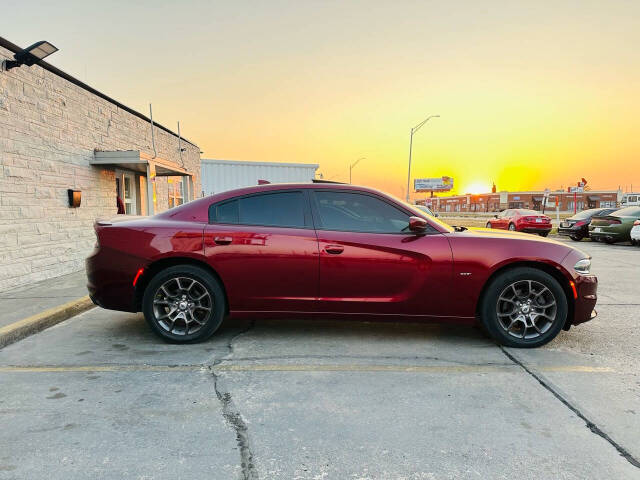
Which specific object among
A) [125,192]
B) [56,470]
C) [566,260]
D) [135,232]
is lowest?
[56,470]

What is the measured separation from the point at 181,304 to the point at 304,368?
1496 millimetres

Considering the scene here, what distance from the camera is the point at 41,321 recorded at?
4875 mm

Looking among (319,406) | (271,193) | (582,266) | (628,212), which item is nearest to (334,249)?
(271,193)

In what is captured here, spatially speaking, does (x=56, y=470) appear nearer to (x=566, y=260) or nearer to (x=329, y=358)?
(x=329, y=358)

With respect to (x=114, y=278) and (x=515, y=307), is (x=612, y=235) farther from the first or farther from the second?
(x=114, y=278)

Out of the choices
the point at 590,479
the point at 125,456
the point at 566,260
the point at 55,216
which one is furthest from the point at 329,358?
the point at 55,216

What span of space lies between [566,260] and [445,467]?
2.78 meters

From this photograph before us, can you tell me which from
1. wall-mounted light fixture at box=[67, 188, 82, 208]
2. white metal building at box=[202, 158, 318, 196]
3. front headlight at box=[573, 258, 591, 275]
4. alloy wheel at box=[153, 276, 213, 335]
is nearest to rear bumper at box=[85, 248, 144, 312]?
alloy wheel at box=[153, 276, 213, 335]

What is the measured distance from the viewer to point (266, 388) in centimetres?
319

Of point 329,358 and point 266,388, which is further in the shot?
point 329,358

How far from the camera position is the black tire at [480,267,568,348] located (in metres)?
4.05

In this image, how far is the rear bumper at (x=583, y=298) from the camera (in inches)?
161

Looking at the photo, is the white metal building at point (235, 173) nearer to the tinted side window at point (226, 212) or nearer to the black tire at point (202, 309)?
the tinted side window at point (226, 212)

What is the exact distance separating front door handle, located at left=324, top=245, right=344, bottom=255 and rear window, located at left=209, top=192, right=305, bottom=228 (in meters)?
0.38
